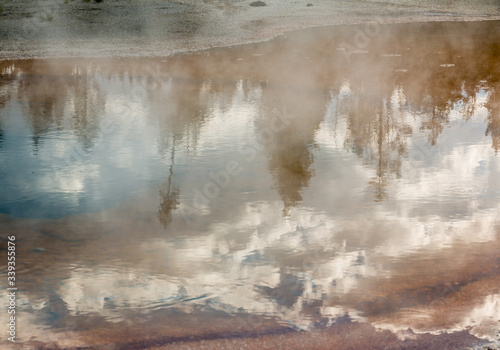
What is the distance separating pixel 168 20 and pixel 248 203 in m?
15.2

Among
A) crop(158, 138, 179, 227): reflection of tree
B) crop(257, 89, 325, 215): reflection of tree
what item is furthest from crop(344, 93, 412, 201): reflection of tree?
crop(158, 138, 179, 227): reflection of tree

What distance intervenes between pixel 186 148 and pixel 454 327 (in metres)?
5.36

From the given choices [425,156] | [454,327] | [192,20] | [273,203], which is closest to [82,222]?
[273,203]

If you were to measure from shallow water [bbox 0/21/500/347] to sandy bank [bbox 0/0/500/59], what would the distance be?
Answer: 3.71 metres

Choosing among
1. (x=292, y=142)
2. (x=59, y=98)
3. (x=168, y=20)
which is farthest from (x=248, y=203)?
(x=168, y=20)

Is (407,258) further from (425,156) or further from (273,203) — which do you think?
(425,156)

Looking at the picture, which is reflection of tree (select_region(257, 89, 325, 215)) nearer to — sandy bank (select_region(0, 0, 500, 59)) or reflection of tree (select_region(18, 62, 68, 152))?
reflection of tree (select_region(18, 62, 68, 152))

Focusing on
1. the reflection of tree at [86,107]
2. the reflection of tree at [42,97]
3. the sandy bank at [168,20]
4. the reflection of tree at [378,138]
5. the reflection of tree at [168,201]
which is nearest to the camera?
the reflection of tree at [168,201]

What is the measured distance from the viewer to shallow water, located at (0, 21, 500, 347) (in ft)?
Answer: 15.9

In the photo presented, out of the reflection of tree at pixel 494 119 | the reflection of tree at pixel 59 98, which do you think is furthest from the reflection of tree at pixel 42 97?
the reflection of tree at pixel 494 119

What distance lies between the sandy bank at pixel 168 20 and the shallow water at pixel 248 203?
3.71 meters

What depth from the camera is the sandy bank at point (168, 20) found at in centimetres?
1686

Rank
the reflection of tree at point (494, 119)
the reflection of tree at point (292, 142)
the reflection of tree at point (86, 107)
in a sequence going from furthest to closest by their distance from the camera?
the reflection of tree at point (86, 107) < the reflection of tree at point (494, 119) < the reflection of tree at point (292, 142)

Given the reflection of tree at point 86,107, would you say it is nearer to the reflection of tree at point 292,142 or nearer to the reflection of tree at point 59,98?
the reflection of tree at point 59,98
